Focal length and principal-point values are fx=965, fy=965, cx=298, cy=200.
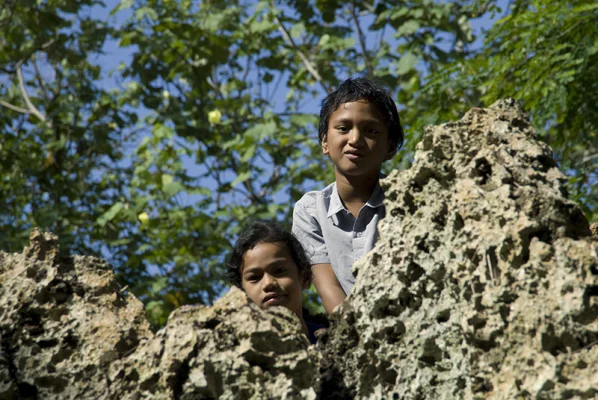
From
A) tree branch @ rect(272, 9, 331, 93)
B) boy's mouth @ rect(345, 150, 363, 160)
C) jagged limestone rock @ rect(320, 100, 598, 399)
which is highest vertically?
tree branch @ rect(272, 9, 331, 93)

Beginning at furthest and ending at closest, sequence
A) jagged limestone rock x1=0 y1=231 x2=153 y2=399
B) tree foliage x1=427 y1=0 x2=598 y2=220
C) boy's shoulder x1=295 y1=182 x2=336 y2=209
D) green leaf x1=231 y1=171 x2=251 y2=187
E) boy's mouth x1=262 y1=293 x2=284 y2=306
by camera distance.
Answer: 1. green leaf x1=231 y1=171 x2=251 y2=187
2. tree foliage x1=427 y1=0 x2=598 y2=220
3. boy's shoulder x1=295 y1=182 x2=336 y2=209
4. boy's mouth x1=262 y1=293 x2=284 y2=306
5. jagged limestone rock x1=0 y1=231 x2=153 y2=399

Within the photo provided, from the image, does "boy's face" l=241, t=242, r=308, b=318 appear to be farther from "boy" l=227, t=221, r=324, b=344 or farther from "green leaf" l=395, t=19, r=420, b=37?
"green leaf" l=395, t=19, r=420, b=37

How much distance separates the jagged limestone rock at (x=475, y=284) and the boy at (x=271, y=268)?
1352 mm

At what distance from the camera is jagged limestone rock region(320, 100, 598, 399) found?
107 inches

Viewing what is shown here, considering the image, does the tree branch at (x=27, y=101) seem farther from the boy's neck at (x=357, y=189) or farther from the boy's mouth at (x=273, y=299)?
the boy's mouth at (x=273, y=299)

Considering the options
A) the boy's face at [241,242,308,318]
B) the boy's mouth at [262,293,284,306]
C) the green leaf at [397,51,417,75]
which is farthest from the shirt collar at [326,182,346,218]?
the green leaf at [397,51,417,75]

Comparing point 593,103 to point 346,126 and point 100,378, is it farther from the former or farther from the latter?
point 100,378

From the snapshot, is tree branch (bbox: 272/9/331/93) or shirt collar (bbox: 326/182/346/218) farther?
tree branch (bbox: 272/9/331/93)

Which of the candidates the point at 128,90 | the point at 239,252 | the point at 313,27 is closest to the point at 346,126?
the point at 239,252

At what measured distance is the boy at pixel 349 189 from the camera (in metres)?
4.95

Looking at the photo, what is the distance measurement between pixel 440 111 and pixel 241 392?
6.18 m

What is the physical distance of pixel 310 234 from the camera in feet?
17.2

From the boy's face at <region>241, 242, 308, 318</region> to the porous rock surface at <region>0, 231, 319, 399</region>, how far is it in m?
1.28

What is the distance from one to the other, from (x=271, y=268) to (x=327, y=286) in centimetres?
33
